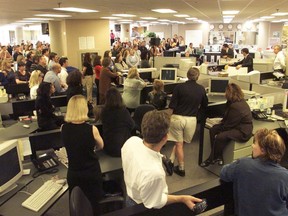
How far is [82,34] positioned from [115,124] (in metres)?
9.31

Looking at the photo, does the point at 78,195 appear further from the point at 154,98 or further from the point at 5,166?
the point at 154,98

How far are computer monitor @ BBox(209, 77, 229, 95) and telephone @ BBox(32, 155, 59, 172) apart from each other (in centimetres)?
397

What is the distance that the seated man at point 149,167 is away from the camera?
5.35 ft

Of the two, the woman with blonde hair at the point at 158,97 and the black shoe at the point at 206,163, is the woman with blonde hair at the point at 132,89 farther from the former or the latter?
the black shoe at the point at 206,163

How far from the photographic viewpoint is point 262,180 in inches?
75.6

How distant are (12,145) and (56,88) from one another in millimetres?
3578

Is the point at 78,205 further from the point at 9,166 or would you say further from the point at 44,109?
the point at 44,109

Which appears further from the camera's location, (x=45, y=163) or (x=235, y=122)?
(x=235, y=122)

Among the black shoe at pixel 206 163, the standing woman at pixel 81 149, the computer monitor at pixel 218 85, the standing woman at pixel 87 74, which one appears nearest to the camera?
the standing woman at pixel 81 149

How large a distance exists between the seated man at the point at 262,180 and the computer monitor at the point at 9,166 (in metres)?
1.75

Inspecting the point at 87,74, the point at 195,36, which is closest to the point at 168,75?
the point at 87,74

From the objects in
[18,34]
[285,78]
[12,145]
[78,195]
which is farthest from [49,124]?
[18,34]

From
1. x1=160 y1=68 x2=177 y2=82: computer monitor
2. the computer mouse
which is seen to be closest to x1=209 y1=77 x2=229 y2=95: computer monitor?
x1=160 y1=68 x2=177 y2=82: computer monitor

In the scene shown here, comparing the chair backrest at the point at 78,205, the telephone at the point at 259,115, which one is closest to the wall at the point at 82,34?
the telephone at the point at 259,115
